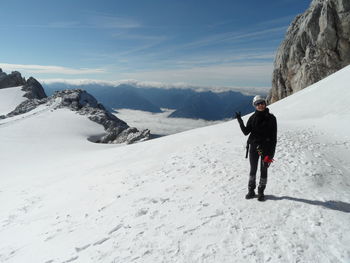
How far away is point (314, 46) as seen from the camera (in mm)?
57156

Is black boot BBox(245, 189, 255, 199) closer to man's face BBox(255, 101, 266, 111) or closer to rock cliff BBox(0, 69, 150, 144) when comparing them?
man's face BBox(255, 101, 266, 111)

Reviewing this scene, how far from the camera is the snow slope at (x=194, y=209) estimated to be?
5.82 m

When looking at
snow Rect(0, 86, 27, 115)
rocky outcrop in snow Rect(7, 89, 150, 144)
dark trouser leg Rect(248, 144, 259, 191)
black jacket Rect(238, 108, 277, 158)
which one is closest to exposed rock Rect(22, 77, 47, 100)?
snow Rect(0, 86, 27, 115)

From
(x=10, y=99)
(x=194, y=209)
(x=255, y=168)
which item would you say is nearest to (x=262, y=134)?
(x=255, y=168)

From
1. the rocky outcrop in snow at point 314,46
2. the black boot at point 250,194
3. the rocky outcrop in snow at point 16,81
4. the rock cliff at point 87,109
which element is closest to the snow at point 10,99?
the rock cliff at point 87,109

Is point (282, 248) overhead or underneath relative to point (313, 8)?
underneath

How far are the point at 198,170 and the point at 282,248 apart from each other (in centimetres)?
610

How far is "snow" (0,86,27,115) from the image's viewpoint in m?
83.0

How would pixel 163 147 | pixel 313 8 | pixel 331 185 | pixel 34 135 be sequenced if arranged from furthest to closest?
1. pixel 313 8
2. pixel 34 135
3. pixel 163 147
4. pixel 331 185

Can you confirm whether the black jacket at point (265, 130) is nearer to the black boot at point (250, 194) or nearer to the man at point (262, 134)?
the man at point (262, 134)

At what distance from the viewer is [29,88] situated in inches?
4082

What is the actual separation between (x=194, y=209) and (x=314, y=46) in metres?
64.1

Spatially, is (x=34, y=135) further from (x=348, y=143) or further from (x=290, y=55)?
(x=290, y=55)

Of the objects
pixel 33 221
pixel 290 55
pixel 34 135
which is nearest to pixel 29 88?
pixel 34 135
